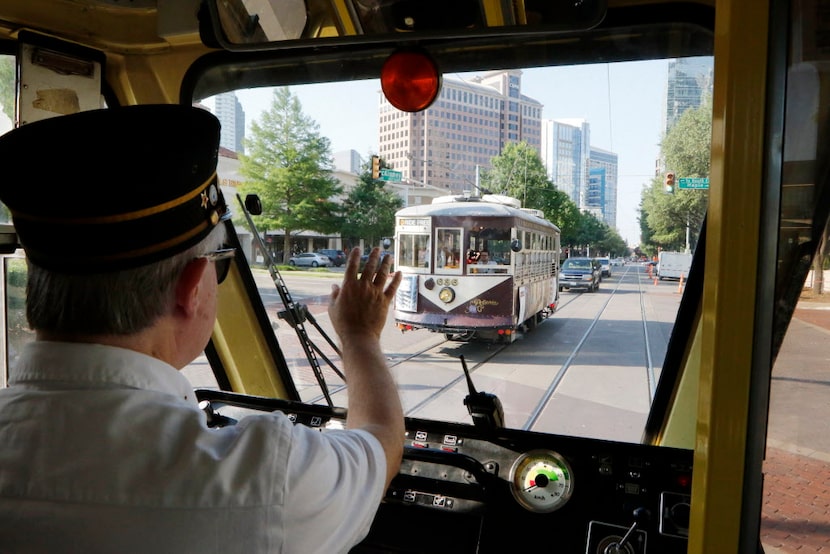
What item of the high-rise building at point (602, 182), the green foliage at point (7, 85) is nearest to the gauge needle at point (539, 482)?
the high-rise building at point (602, 182)

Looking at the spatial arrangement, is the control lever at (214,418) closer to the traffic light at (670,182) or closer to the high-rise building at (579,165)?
the high-rise building at (579,165)

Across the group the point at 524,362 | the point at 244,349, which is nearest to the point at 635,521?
the point at 524,362

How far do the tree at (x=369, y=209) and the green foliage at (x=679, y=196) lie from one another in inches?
34.8

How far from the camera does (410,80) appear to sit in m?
2.09

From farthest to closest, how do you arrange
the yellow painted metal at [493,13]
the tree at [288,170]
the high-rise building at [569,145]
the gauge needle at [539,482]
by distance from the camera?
1. the tree at [288,170]
2. the high-rise building at [569,145]
3. the gauge needle at [539,482]
4. the yellow painted metal at [493,13]

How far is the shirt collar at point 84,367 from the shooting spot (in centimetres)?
92

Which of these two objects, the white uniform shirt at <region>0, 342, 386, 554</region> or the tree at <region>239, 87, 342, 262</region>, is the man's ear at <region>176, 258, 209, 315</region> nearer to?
the white uniform shirt at <region>0, 342, 386, 554</region>

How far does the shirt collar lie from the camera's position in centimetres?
92

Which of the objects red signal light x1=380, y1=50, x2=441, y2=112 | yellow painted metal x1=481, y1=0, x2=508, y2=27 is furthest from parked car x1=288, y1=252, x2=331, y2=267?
yellow painted metal x1=481, y1=0, x2=508, y2=27

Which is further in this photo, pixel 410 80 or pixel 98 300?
pixel 410 80

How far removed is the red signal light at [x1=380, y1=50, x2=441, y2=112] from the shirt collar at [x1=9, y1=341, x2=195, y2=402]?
1.42 meters

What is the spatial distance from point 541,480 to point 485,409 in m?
0.28

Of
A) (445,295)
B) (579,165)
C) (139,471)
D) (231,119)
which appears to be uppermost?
(231,119)

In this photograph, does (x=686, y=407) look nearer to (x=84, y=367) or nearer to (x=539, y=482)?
(x=539, y=482)
